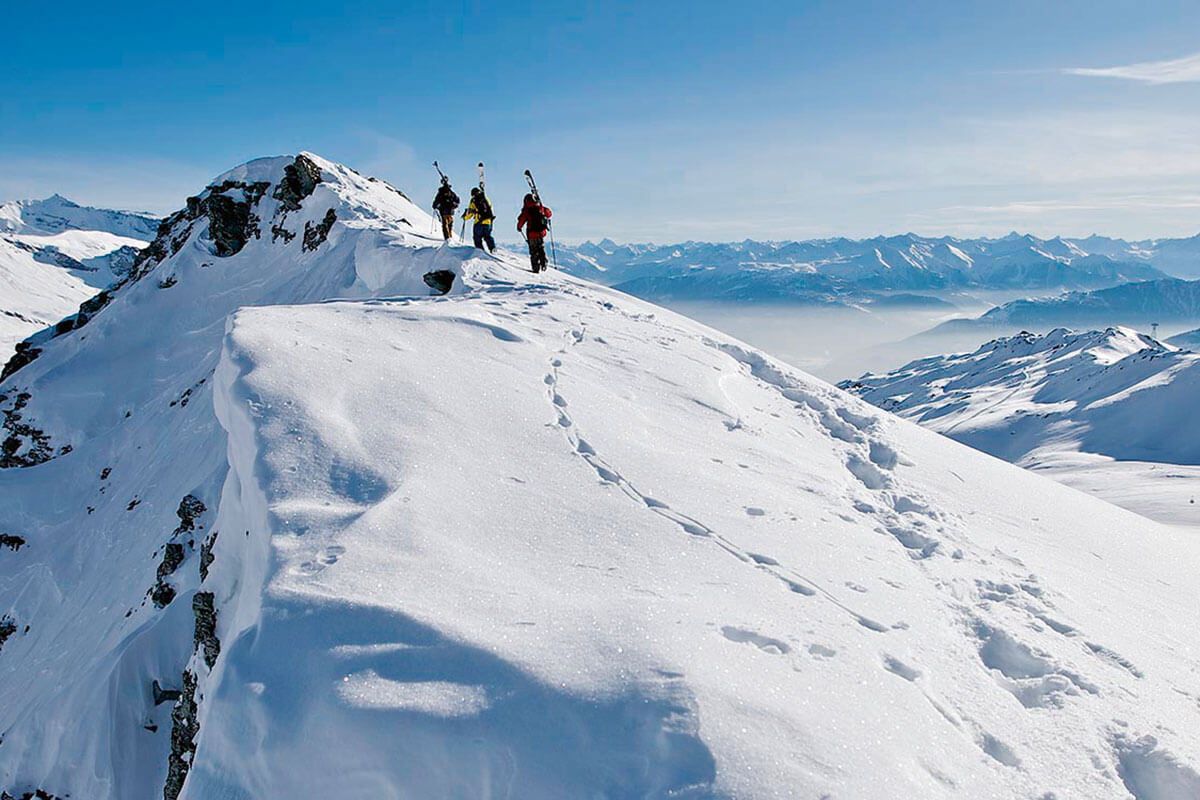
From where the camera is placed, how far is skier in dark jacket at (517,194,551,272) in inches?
798

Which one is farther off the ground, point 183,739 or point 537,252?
point 537,252

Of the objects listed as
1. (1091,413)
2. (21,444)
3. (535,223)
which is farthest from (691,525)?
(1091,413)

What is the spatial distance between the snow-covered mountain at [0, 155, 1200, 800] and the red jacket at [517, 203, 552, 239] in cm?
439

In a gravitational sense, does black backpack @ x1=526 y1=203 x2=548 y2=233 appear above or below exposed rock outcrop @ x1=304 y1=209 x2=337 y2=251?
below

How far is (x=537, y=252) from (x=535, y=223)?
1.25 meters

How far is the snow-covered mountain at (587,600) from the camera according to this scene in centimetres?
414

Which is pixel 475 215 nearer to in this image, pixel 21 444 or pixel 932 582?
pixel 932 582

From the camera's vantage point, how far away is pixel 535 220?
67.2ft

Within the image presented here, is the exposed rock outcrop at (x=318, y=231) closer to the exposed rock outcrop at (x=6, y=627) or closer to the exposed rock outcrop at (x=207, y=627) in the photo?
the exposed rock outcrop at (x=6, y=627)

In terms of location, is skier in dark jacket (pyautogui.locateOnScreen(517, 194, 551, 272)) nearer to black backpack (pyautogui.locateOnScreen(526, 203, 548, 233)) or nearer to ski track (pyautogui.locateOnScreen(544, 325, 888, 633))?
black backpack (pyautogui.locateOnScreen(526, 203, 548, 233))

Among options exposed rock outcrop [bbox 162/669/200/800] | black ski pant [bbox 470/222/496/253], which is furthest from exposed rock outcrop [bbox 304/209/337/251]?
exposed rock outcrop [bbox 162/669/200/800]

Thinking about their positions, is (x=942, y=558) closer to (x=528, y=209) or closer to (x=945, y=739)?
(x=945, y=739)

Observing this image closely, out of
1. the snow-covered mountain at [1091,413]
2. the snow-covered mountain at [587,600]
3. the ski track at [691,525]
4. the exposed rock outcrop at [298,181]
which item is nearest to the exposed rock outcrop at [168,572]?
the snow-covered mountain at [587,600]

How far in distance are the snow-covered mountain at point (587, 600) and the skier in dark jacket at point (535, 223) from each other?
4.40 m
